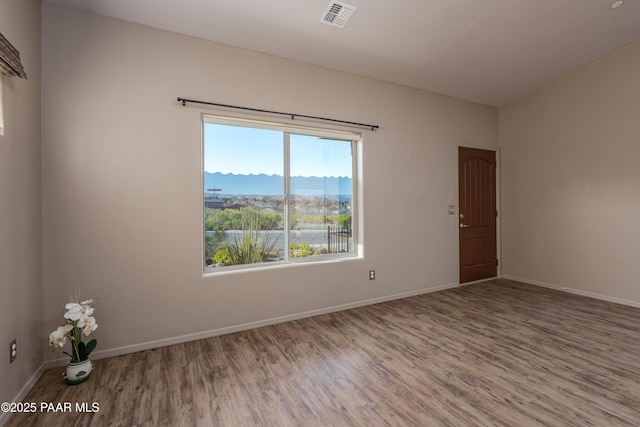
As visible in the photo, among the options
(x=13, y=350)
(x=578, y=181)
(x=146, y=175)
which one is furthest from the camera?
(x=578, y=181)

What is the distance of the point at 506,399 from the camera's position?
1936 mm

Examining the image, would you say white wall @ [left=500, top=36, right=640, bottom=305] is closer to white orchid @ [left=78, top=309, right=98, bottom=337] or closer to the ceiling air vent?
the ceiling air vent

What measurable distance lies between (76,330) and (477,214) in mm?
5259

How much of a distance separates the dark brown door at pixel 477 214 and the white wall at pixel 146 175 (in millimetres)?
2099

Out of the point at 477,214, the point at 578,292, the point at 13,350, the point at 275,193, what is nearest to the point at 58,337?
the point at 13,350

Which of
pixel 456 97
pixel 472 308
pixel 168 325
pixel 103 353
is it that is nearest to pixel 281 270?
pixel 168 325

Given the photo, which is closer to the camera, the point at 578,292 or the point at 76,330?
the point at 76,330

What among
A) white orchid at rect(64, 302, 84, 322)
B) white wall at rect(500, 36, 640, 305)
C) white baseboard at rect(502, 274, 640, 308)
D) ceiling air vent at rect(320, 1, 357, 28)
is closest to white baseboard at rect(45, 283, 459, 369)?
white orchid at rect(64, 302, 84, 322)

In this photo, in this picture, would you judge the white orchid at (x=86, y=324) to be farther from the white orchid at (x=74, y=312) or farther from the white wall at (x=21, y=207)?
the white wall at (x=21, y=207)

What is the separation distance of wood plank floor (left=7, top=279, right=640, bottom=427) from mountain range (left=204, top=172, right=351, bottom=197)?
149cm

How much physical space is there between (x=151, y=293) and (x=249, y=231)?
1095mm

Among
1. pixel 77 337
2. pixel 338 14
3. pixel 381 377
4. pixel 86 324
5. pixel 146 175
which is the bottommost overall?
pixel 381 377

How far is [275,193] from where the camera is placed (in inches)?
135

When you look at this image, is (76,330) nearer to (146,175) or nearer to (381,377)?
(146,175)
